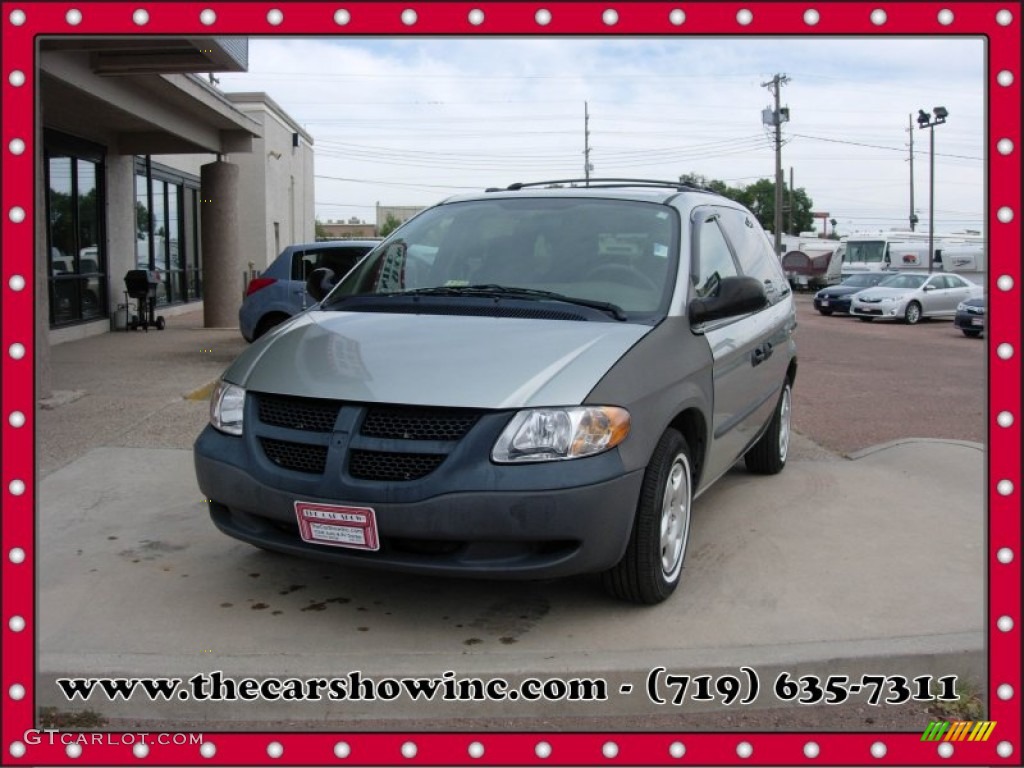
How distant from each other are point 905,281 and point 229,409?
88.3 ft

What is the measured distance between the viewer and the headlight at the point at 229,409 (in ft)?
13.4

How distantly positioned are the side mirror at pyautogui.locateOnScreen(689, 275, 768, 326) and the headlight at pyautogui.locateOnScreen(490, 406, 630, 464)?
1.05 m

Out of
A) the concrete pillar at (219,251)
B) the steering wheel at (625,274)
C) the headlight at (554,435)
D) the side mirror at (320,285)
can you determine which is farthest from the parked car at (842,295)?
the headlight at (554,435)

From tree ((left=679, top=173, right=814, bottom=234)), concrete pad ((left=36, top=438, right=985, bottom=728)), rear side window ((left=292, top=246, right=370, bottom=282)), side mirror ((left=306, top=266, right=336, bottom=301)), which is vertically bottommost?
concrete pad ((left=36, top=438, right=985, bottom=728))

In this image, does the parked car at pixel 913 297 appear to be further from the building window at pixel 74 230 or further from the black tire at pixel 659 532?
the black tire at pixel 659 532

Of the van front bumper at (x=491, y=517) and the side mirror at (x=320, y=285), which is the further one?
the side mirror at (x=320, y=285)

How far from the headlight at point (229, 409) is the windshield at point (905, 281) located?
2622cm

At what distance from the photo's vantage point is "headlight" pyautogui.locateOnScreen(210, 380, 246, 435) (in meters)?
4.09

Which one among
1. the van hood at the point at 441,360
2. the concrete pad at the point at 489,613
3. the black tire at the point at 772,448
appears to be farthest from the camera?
the black tire at the point at 772,448

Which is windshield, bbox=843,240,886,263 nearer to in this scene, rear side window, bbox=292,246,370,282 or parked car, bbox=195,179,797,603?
rear side window, bbox=292,246,370,282

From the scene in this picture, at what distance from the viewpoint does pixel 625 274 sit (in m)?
4.61

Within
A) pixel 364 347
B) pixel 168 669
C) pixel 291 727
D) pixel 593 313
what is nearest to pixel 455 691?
pixel 291 727

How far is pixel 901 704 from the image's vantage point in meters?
3.56

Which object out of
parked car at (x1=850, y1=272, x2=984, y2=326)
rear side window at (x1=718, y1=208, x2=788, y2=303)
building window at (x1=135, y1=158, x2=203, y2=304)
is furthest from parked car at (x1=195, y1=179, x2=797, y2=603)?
parked car at (x1=850, y1=272, x2=984, y2=326)
